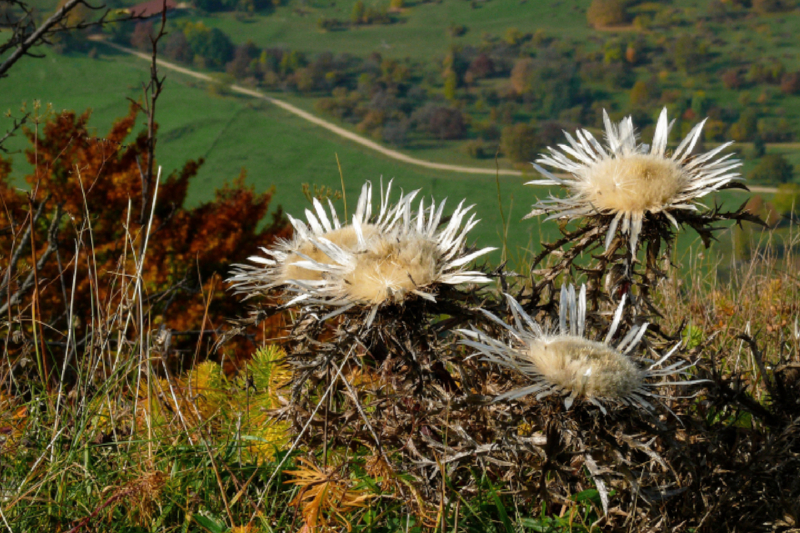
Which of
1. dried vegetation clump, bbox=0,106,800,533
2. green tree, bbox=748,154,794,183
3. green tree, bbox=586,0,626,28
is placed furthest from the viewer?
green tree, bbox=586,0,626,28

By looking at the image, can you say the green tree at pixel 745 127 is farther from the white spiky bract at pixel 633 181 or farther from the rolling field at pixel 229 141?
the white spiky bract at pixel 633 181

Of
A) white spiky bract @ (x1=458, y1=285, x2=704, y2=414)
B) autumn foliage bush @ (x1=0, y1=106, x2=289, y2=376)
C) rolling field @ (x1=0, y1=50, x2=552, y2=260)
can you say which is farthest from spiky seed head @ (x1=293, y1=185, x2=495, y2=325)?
rolling field @ (x1=0, y1=50, x2=552, y2=260)

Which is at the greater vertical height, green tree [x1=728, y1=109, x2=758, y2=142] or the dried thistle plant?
the dried thistle plant

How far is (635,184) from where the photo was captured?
1827 millimetres

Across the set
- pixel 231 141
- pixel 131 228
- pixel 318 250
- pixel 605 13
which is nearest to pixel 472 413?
pixel 318 250

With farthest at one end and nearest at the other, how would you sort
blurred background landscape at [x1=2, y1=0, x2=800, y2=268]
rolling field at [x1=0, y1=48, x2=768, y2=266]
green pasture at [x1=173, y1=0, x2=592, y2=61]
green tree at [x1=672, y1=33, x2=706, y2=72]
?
green pasture at [x1=173, y1=0, x2=592, y2=61]
green tree at [x1=672, y1=33, x2=706, y2=72]
blurred background landscape at [x1=2, y1=0, x2=800, y2=268]
rolling field at [x1=0, y1=48, x2=768, y2=266]

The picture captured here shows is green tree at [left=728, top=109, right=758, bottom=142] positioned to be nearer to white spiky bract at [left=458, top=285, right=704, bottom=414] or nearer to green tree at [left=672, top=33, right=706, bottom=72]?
green tree at [left=672, top=33, right=706, bottom=72]

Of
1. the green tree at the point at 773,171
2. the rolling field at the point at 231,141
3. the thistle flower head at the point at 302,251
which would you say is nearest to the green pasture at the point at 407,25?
the rolling field at the point at 231,141

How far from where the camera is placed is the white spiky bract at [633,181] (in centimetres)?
181

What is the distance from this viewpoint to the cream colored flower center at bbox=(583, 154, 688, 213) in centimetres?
181

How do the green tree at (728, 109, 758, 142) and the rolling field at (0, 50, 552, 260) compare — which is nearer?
the rolling field at (0, 50, 552, 260)

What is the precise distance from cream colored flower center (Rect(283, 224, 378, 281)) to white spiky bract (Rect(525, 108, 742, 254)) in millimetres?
502

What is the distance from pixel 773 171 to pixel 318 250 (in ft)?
126

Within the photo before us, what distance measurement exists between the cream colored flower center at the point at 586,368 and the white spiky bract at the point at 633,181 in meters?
0.41
